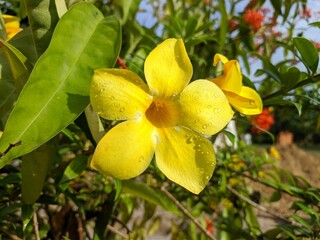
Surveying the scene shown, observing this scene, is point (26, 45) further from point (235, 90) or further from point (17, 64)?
point (235, 90)

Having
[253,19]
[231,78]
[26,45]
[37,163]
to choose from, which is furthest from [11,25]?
[253,19]

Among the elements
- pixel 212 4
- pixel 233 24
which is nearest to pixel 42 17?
pixel 233 24

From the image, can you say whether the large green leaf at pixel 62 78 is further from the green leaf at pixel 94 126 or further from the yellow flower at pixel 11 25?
the yellow flower at pixel 11 25

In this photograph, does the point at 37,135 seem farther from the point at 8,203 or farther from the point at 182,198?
the point at 182,198

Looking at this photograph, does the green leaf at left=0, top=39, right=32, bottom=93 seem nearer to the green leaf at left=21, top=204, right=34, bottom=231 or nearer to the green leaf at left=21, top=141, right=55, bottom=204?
the green leaf at left=21, top=141, right=55, bottom=204

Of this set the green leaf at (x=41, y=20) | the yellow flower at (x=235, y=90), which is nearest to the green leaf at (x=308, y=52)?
the yellow flower at (x=235, y=90)

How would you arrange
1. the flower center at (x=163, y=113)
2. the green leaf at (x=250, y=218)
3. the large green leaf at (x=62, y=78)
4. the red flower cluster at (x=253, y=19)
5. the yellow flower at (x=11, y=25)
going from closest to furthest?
the large green leaf at (x=62, y=78) → the flower center at (x=163, y=113) → the yellow flower at (x=11, y=25) → the green leaf at (x=250, y=218) → the red flower cluster at (x=253, y=19)

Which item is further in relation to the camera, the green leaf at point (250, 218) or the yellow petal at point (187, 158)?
the green leaf at point (250, 218)
